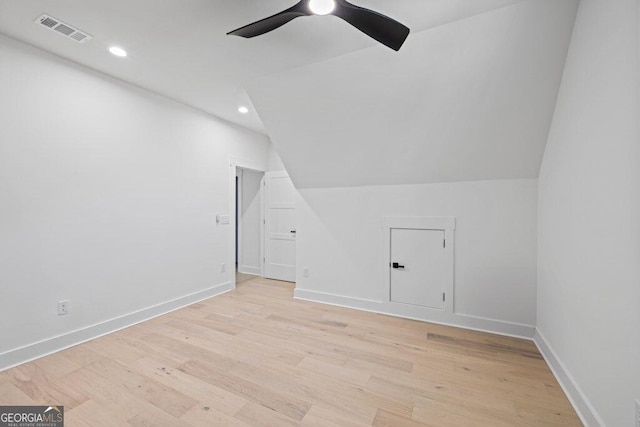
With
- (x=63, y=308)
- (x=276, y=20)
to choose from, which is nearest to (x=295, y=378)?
(x=63, y=308)

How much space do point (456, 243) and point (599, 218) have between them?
5.02 feet

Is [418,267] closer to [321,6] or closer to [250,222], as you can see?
[321,6]

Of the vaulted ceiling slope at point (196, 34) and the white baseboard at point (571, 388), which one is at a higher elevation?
the vaulted ceiling slope at point (196, 34)

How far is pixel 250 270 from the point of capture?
5.34m

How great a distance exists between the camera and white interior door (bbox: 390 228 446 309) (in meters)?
3.09

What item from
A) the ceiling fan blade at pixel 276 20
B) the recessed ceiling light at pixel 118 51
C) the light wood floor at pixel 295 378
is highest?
the recessed ceiling light at pixel 118 51

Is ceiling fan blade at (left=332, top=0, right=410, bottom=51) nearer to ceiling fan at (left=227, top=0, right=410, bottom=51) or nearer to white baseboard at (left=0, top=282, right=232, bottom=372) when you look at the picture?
ceiling fan at (left=227, top=0, right=410, bottom=51)

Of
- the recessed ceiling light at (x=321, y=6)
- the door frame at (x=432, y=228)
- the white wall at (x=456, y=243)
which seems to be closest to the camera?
the recessed ceiling light at (x=321, y=6)

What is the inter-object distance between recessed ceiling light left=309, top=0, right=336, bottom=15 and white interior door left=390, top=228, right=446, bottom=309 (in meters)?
2.43

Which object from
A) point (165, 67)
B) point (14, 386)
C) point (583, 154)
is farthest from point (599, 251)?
point (14, 386)

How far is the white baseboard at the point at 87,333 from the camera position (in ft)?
7.16

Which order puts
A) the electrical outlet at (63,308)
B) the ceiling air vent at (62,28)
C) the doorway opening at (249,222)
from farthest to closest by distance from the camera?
the doorway opening at (249,222) → the electrical outlet at (63,308) → the ceiling air vent at (62,28)

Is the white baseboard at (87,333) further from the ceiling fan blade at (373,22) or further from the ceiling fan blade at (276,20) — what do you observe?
the ceiling fan blade at (373,22)

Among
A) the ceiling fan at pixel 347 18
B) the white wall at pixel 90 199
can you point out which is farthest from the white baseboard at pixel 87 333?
the ceiling fan at pixel 347 18
